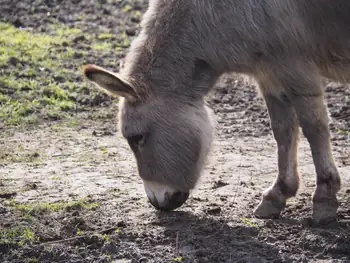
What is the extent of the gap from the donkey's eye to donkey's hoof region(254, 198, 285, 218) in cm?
106

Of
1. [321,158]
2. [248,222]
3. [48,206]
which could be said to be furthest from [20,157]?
[321,158]

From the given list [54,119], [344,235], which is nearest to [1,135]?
[54,119]

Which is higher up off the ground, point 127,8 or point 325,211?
point 127,8

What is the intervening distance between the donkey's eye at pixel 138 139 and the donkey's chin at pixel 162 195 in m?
0.30

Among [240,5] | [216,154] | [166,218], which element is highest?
[240,5]

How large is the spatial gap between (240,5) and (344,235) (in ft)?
5.74

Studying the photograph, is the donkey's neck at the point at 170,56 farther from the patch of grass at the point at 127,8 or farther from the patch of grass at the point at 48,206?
the patch of grass at the point at 127,8

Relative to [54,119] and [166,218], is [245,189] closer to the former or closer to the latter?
[166,218]

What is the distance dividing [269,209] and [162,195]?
2.79 ft

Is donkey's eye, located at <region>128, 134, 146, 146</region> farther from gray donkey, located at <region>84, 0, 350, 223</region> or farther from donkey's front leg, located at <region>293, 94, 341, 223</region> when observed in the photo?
donkey's front leg, located at <region>293, 94, 341, 223</region>

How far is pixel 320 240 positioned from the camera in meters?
5.04

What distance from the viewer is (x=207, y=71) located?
5.47 metres

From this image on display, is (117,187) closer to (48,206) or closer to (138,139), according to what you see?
(48,206)

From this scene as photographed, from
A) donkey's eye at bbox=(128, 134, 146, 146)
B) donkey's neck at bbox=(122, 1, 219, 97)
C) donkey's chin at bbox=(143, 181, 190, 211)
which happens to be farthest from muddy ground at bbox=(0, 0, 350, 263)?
donkey's eye at bbox=(128, 134, 146, 146)
